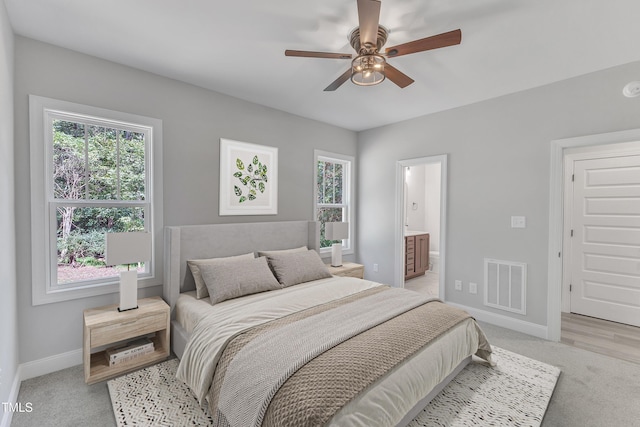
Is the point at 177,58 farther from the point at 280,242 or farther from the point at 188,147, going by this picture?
the point at 280,242

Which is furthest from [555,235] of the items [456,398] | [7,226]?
[7,226]

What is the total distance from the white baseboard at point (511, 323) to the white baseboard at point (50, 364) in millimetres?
4145

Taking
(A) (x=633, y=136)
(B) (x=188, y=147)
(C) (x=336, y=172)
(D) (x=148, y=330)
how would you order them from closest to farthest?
(D) (x=148, y=330) → (A) (x=633, y=136) → (B) (x=188, y=147) → (C) (x=336, y=172)

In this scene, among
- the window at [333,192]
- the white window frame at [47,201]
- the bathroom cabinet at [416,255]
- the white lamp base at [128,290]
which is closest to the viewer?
the white window frame at [47,201]

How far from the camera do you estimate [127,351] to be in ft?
7.82

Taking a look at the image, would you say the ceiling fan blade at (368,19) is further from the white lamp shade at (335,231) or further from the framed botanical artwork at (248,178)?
the white lamp shade at (335,231)

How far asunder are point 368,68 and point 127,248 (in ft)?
7.60

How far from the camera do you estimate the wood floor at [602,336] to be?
2.79m

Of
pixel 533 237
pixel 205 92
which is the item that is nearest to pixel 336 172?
pixel 205 92

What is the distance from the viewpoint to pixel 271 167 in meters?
3.76

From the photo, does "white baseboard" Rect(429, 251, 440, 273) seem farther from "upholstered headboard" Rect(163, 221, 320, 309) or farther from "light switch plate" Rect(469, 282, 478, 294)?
"upholstered headboard" Rect(163, 221, 320, 309)

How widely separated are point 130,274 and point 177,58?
192 cm

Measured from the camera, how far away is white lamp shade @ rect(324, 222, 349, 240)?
13.2 ft

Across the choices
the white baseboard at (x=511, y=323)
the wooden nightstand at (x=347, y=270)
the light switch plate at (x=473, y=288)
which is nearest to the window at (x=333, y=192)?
the wooden nightstand at (x=347, y=270)
